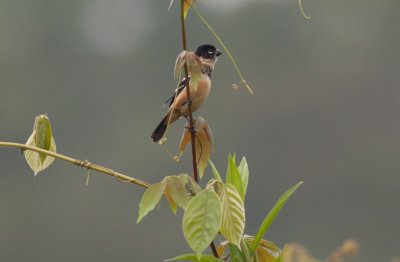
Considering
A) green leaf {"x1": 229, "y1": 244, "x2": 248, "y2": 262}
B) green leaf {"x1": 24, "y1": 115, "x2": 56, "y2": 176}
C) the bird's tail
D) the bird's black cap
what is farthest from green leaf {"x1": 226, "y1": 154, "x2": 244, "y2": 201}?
the bird's black cap

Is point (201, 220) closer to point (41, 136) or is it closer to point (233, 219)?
point (233, 219)

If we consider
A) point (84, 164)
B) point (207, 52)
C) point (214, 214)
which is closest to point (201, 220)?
point (214, 214)

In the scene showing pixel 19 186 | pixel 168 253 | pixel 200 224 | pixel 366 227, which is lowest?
pixel 366 227

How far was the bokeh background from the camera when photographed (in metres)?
33.1

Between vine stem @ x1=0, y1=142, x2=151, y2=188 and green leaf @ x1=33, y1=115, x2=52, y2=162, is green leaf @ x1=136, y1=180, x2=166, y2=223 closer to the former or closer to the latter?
vine stem @ x1=0, y1=142, x2=151, y2=188

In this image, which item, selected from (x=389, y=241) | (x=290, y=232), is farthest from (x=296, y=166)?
(x=389, y=241)

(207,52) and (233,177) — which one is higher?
(233,177)

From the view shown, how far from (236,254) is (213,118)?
3593 centimetres

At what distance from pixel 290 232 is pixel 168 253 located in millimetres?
3379

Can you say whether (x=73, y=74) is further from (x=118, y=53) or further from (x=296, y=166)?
(x=296, y=166)

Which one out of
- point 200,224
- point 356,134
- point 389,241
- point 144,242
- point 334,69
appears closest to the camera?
point 200,224

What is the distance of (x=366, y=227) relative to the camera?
31.2 m

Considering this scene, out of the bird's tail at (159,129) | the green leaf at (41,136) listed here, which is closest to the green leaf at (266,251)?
the green leaf at (41,136)

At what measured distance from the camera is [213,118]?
123 feet
